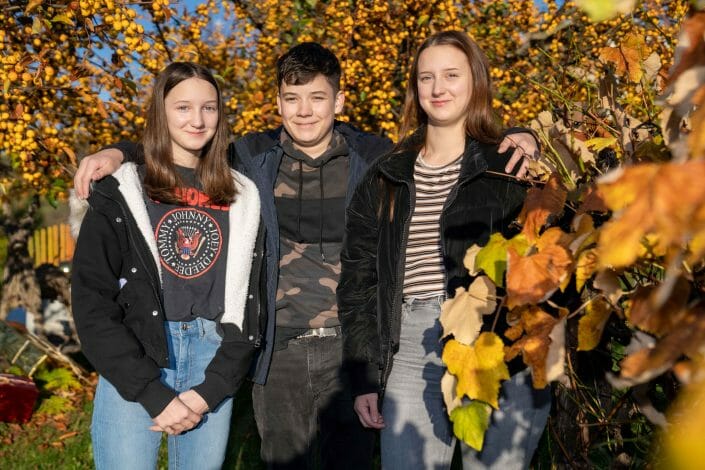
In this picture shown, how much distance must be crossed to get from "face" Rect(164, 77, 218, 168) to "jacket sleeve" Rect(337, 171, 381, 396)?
2.04 feet

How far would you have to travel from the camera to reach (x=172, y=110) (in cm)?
254

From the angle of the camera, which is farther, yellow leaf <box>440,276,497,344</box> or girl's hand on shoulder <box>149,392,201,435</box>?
girl's hand on shoulder <box>149,392,201,435</box>

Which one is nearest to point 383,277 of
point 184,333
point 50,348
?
point 184,333

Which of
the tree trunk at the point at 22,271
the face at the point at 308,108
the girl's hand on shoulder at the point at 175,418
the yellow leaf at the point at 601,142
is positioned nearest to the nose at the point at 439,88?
the face at the point at 308,108

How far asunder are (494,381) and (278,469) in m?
1.58

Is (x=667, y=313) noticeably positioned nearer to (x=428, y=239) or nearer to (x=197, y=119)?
(x=428, y=239)

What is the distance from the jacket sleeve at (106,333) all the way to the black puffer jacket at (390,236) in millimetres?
707

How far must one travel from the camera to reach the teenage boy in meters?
2.80

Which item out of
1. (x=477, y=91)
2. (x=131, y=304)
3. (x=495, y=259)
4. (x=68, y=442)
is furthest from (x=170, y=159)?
(x=68, y=442)

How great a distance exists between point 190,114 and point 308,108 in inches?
19.3

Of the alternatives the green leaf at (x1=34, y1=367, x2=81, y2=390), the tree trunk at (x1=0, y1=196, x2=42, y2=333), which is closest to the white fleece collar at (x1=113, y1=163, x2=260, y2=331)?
the green leaf at (x1=34, y1=367, x2=81, y2=390)

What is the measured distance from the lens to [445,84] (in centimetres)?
237

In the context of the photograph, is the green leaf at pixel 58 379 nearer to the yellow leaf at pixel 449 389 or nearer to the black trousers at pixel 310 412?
the black trousers at pixel 310 412

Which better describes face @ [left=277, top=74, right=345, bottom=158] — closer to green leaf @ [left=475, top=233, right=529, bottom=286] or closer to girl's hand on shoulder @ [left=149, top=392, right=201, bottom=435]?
girl's hand on shoulder @ [left=149, top=392, right=201, bottom=435]
